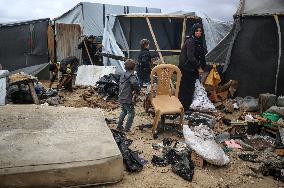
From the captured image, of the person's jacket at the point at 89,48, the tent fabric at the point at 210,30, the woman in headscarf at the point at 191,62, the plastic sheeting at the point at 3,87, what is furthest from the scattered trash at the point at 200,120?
the person's jacket at the point at 89,48

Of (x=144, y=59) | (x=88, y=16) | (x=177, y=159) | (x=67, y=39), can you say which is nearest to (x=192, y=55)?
(x=144, y=59)

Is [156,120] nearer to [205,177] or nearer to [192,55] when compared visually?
[205,177]

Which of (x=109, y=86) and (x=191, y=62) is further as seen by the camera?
(x=109, y=86)

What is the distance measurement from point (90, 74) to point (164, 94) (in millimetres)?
4671

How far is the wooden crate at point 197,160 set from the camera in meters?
4.84

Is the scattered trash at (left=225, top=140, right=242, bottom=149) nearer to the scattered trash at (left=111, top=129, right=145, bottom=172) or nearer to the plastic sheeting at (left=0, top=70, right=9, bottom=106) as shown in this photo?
the scattered trash at (left=111, top=129, right=145, bottom=172)

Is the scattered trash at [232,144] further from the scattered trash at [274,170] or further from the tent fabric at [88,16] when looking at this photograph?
A: the tent fabric at [88,16]

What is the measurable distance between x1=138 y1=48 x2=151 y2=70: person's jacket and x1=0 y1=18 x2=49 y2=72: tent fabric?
4.63 meters

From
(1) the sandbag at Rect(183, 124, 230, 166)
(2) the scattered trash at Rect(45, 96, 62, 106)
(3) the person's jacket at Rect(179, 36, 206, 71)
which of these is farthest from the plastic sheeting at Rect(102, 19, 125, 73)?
(1) the sandbag at Rect(183, 124, 230, 166)

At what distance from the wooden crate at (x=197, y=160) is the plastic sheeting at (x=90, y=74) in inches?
230

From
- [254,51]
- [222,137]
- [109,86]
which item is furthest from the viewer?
→ [109,86]

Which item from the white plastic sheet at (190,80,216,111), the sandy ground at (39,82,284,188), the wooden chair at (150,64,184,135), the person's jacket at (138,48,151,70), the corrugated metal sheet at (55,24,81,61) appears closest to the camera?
the sandy ground at (39,82,284,188)

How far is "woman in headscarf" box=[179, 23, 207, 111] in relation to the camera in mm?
6895

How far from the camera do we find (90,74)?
1051 cm
